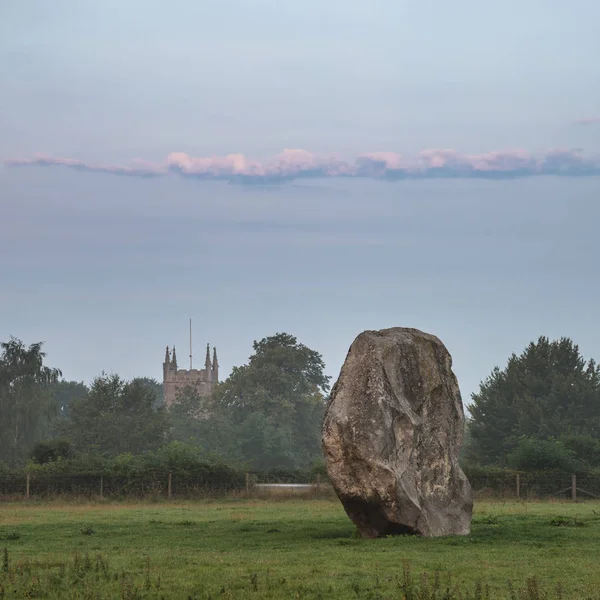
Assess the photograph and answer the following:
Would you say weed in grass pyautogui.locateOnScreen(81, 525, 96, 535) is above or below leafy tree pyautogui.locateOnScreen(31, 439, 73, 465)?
below

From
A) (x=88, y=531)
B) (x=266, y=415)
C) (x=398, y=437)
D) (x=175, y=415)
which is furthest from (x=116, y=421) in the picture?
(x=398, y=437)

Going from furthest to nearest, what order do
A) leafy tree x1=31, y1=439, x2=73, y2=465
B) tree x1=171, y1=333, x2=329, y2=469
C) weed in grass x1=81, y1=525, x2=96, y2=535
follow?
tree x1=171, y1=333, x2=329, y2=469 → leafy tree x1=31, y1=439, x2=73, y2=465 → weed in grass x1=81, y1=525, x2=96, y2=535

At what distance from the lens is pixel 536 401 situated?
87125 millimetres

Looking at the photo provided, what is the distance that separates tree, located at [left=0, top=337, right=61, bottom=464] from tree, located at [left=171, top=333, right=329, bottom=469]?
2185 cm

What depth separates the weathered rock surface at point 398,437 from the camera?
84.5 feet

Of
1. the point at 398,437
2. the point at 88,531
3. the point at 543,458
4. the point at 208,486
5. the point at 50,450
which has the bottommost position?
the point at 208,486

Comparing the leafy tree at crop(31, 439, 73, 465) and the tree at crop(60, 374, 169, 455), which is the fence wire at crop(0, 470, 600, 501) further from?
the tree at crop(60, 374, 169, 455)

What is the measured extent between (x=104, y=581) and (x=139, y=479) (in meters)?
31.1

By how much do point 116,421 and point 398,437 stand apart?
73.4m

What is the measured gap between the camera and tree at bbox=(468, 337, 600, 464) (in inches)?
3327

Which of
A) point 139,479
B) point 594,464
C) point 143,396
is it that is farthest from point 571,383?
point 139,479

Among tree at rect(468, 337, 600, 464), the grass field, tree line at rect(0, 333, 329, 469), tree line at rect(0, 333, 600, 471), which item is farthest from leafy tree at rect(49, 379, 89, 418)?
the grass field

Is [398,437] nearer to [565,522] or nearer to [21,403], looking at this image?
[565,522]

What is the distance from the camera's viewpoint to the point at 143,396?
341 feet
